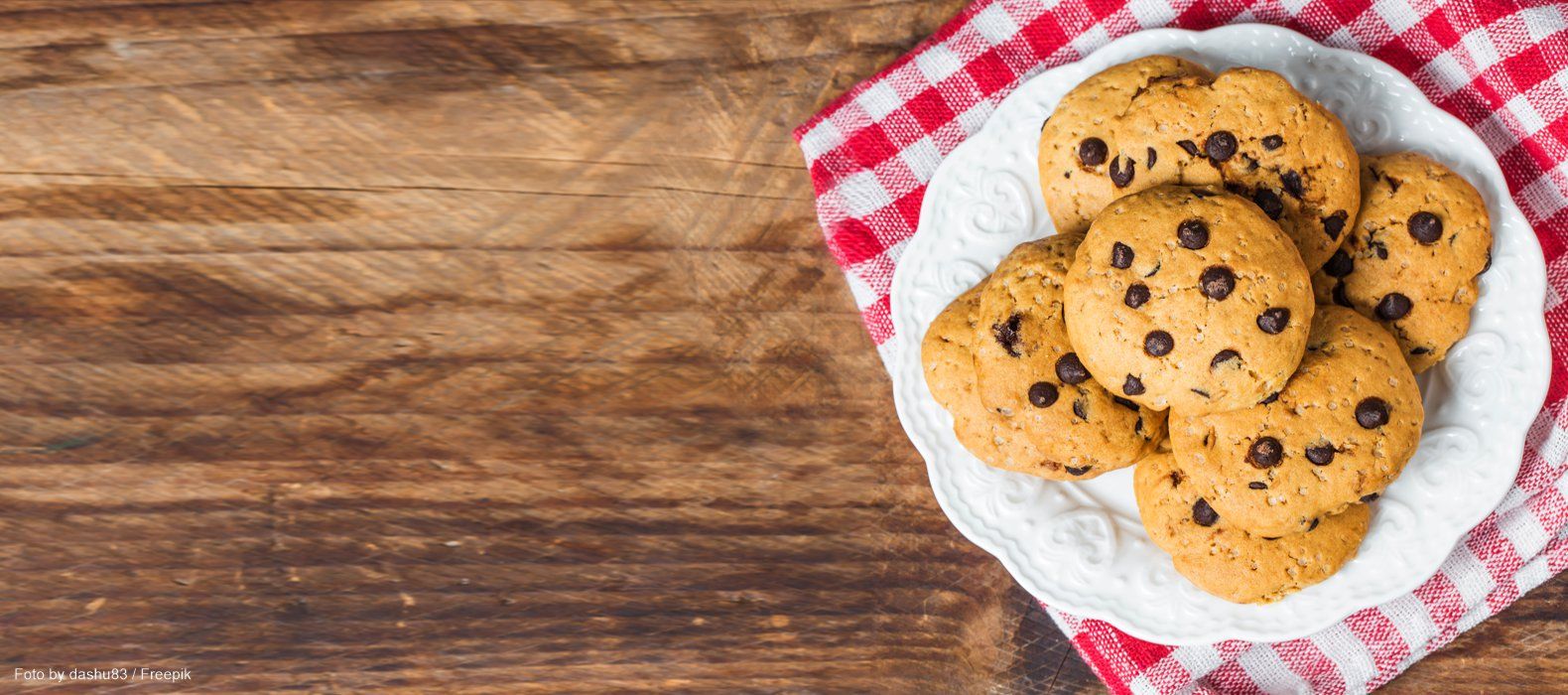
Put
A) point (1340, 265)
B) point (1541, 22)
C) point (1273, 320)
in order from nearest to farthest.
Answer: point (1273, 320) < point (1340, 265) < point (1541, 22)

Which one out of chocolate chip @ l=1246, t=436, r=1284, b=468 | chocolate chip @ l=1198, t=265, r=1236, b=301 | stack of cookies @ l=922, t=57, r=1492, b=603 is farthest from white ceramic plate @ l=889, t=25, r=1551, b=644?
chocolate chip @ l=1198, t=265, r=1236, b=301

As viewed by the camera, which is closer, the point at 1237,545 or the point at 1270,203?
the point at 1270,203

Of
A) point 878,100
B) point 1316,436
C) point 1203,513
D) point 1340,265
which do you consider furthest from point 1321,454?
point 878,100

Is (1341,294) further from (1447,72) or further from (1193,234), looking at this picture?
(1447,72)

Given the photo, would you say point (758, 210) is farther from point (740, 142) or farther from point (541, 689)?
point (541, 689)

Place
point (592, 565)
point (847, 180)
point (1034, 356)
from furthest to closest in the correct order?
point (592, 565)
point (847, 180)
point (1034, 356)

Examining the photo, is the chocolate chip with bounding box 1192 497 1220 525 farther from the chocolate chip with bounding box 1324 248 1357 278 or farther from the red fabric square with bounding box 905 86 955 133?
the red fabric square with bounding box 905 86 955 133

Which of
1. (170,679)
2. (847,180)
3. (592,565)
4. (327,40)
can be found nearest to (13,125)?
(327,40)
